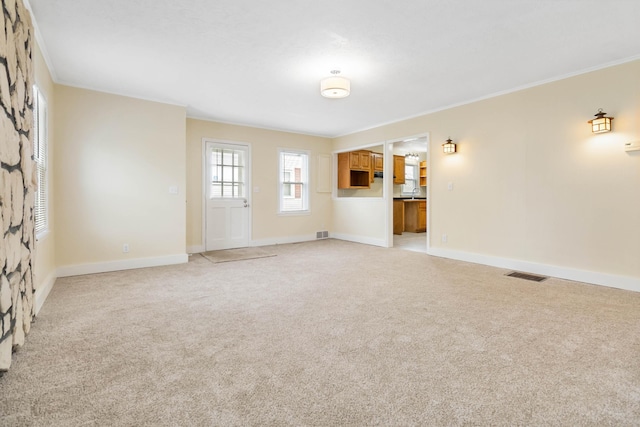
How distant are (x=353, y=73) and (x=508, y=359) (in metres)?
3.25

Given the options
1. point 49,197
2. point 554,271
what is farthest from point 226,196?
point 554,271

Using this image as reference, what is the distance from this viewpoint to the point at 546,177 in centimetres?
412

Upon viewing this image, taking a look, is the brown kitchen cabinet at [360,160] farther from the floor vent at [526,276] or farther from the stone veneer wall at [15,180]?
the stone veneer wall at [15,180]

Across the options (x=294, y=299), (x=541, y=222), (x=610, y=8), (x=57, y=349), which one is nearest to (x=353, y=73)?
(x=610, y=8)

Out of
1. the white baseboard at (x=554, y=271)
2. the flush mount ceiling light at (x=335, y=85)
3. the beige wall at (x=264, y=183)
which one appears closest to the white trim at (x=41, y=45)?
the beige wall at (x=264, y=183)

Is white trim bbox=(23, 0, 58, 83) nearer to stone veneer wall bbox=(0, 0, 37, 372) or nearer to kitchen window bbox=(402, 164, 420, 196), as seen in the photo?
stone veneer wall bbox=(0, 0, 37, 372)

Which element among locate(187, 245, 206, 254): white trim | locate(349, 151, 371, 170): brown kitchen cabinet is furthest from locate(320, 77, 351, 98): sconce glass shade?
locate(349, 151, 371, 170): brown kitchen cabinet

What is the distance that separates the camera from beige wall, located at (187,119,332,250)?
590cm

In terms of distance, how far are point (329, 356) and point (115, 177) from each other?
4038 millimetres

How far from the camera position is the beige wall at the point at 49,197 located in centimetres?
308

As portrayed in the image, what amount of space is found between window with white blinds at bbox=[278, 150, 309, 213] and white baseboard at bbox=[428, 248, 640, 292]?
3351 millimetres

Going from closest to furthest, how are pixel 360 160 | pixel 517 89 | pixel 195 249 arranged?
1. pixel 517 89
2. pixel 195 249
3. pixel 360 160

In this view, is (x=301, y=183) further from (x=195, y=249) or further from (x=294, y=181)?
(x=195, y=249)

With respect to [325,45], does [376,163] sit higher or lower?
lower
